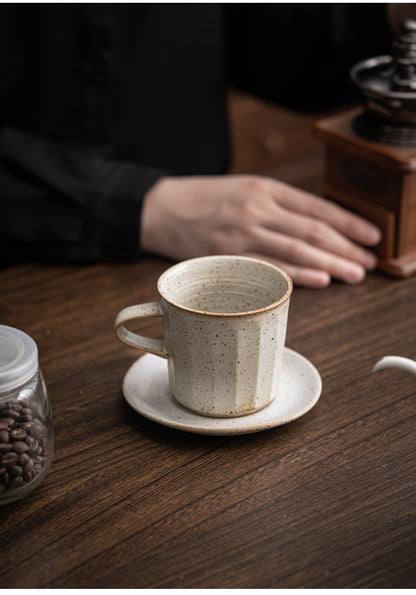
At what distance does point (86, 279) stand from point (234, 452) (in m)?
0.48

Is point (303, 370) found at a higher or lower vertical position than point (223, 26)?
lower

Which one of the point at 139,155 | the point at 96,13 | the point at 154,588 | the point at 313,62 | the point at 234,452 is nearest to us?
the point at 154,588

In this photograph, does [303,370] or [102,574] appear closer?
[102,574]

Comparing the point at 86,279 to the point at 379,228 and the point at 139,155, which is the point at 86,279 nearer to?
the point at 379,228

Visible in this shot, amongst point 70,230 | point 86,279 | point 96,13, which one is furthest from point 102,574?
point 96,13

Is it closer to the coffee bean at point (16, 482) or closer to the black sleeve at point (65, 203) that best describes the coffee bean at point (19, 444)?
the coffee bean at point (16, 482)

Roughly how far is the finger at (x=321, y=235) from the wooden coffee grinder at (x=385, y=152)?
3 cm

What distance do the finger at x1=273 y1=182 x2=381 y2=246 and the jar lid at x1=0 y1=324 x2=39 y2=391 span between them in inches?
24.2

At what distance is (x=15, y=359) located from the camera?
0.63 m

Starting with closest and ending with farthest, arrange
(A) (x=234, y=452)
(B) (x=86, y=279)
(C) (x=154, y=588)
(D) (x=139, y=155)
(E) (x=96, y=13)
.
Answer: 1. (C) (x=154, y=588)
2. (A) (x=234, y=452)
3. (B) (x=86, y=279)
4. (E) (x=96, y=13)
5. (D) (x=139, y=155)

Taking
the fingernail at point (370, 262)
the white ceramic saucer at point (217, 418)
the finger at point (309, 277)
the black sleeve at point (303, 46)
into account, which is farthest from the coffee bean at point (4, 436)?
the black sleeve at point (303, 46)

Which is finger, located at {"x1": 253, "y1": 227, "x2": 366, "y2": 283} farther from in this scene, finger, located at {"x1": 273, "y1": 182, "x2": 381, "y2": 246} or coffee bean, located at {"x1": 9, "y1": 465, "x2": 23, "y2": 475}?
coffee bean, located at {"x1": 9, "y1": 465, "x2": 23, "y2": 475}

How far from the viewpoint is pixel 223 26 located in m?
1.90

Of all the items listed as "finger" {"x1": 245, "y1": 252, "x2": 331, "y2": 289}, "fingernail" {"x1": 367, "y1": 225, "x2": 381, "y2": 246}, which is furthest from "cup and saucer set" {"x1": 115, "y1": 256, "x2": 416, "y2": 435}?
"fingernail" {"x1": 367, "y1": 225, "x2": 381, "y2": 246}
